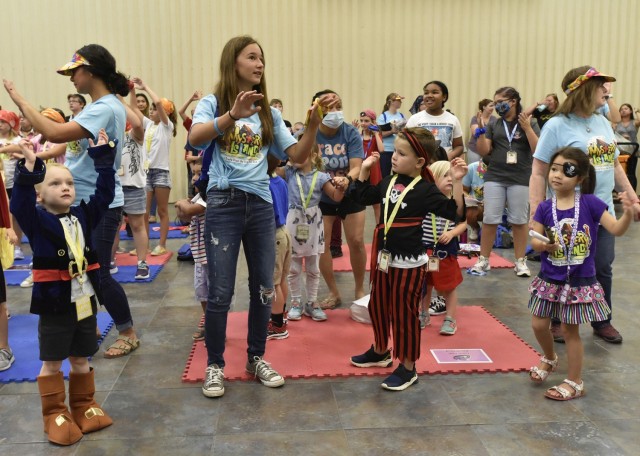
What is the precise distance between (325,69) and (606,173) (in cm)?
828

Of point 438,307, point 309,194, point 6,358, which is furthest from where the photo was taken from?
point 438,307

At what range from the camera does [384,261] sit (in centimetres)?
337

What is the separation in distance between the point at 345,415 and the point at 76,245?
4.96 feet

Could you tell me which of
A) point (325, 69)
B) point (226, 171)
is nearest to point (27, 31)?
point (325, 69)

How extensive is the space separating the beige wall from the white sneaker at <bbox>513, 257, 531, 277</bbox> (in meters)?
A: 6.31

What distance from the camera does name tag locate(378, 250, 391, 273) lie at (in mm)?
3367

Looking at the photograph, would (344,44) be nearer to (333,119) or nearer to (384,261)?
(333,119)

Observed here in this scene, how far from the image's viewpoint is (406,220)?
11.0 feet

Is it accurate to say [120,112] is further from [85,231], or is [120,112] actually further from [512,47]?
[512,47]

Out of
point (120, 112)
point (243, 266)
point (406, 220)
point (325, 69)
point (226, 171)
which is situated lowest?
point (243, 266)

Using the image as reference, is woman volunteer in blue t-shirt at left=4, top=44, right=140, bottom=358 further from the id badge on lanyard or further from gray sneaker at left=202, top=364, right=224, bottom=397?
the id badge on lanyard

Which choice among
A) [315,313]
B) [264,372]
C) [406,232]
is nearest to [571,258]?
[406,232]

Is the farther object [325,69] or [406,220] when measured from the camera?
[325,69]

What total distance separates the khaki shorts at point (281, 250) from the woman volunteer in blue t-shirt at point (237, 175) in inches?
28.9
